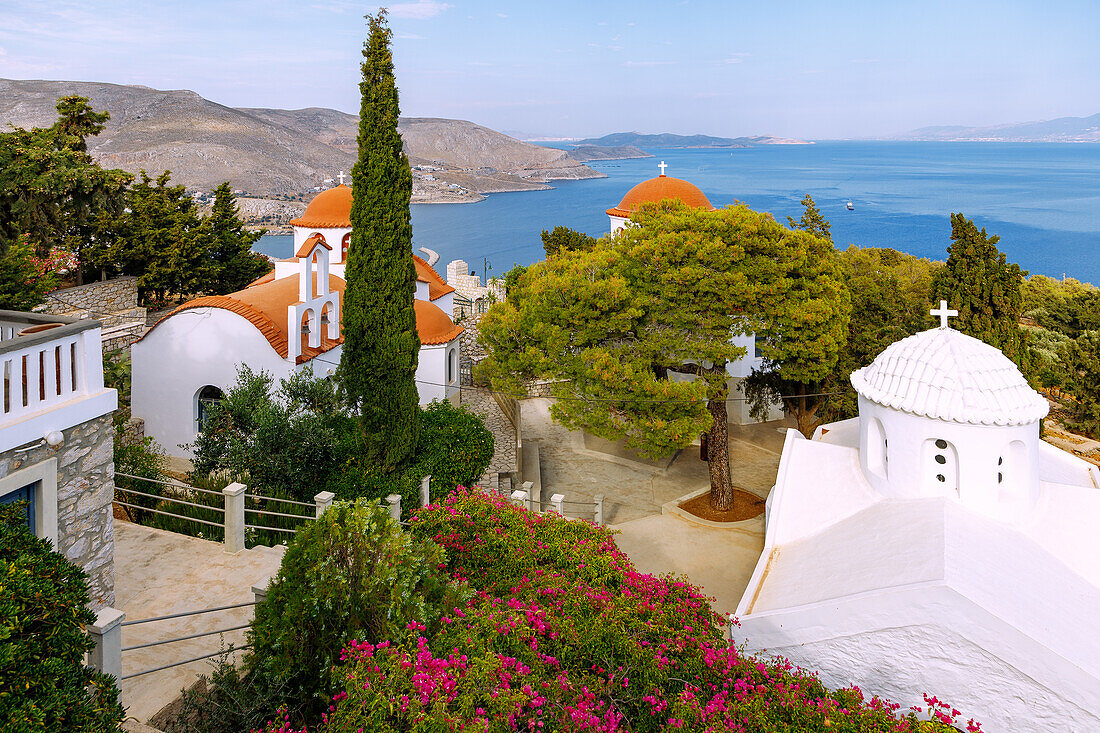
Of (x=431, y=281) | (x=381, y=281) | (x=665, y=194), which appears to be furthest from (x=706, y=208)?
(x=381, y=281)

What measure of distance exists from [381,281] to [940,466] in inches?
335

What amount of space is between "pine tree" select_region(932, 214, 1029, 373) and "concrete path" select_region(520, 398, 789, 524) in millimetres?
5321

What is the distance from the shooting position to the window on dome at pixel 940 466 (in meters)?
7.71

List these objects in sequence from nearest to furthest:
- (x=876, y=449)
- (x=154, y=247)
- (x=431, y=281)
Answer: (x=876, y=449), (x=431, y=281), (x=154, y=247)

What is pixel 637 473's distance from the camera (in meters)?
Result: 17.4

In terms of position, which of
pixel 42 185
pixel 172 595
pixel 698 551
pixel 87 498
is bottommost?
pixel 698 551

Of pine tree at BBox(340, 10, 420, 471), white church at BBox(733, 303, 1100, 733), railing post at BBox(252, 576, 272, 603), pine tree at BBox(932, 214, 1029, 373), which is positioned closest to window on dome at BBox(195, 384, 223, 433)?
pine tree at BBox(340, 10, 420, 471)

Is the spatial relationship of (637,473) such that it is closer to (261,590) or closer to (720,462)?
(720,462)

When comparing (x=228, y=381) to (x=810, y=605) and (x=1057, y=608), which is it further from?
(x=1057, y=608)

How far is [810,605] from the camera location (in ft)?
21.8

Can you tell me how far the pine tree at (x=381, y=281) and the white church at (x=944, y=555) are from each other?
6.30 meters

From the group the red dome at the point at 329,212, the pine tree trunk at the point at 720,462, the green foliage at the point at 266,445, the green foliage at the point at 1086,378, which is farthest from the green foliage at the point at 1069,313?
the green foliage at the point at 266,445

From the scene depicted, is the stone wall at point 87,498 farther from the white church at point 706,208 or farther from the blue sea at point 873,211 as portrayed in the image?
the blue sea at point 873,211

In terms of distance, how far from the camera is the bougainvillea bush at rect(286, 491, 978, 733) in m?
4.29
